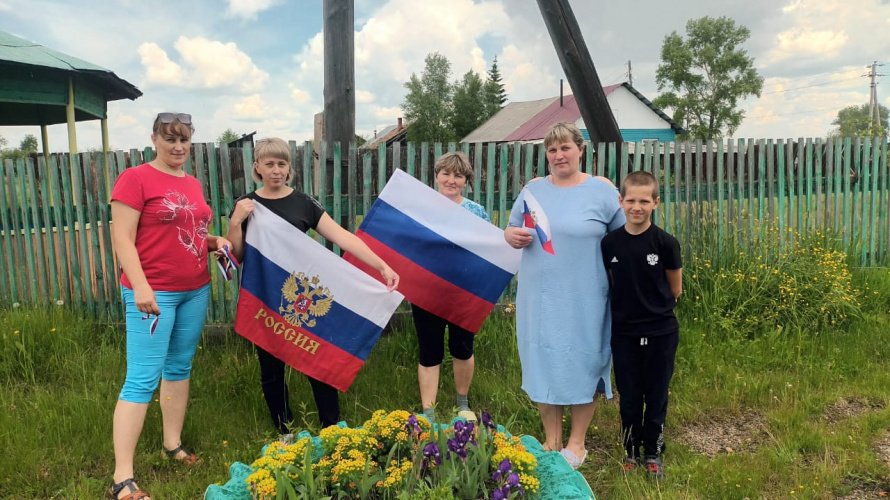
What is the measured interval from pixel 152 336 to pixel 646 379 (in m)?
2.49

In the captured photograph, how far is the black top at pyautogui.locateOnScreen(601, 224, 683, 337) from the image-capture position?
2.80 m

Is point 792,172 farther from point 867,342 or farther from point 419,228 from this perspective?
point 419,228

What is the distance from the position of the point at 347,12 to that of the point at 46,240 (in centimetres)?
345

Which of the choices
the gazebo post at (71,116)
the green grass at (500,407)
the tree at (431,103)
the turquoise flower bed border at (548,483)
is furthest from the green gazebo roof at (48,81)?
the tree at (431,103)

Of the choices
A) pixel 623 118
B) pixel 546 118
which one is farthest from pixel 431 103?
pixel 623 118

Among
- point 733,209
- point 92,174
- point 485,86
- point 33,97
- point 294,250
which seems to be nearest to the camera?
point 294,250

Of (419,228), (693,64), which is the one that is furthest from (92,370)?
(693,64)

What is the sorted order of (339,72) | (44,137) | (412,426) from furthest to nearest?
(44,137), (339,72), (412,426)

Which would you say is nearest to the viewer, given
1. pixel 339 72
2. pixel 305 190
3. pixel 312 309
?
pixel 312 309

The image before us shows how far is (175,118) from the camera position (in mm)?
2814

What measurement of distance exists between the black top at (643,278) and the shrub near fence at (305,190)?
2598 mm

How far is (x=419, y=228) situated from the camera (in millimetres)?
3756

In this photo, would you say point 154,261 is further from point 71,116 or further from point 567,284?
point 71,116

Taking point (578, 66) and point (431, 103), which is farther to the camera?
point (431, 103)
